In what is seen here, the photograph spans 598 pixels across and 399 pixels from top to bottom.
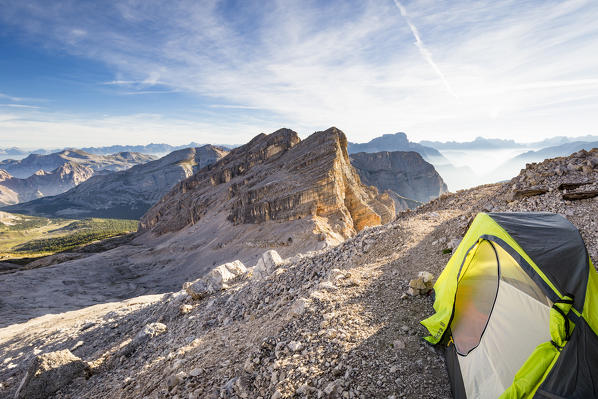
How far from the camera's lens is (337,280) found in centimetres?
907

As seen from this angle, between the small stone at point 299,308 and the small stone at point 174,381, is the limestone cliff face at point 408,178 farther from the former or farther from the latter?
the small stone at point 174,381

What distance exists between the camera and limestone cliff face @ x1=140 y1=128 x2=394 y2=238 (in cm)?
5050

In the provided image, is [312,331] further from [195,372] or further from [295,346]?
[195,372]

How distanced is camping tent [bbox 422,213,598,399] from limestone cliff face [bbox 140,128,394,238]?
3895cm

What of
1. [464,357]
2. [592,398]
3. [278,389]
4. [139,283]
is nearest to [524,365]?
[592,398]

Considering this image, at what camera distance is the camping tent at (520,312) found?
425 cm

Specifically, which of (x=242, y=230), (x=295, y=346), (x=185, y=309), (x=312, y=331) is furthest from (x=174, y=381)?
(x=242, y=230)

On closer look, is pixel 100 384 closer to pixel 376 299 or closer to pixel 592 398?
pixel 376 299

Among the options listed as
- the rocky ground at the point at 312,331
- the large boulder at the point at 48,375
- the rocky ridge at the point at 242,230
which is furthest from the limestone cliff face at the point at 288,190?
the large boulder at the point at 48,375

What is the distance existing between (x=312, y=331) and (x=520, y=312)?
4494 millimetres

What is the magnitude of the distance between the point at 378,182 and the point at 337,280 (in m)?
191

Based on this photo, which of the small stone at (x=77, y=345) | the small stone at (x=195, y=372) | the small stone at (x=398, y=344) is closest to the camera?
the small stone at (x=398, y=344)

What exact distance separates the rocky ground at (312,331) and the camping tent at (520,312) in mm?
730

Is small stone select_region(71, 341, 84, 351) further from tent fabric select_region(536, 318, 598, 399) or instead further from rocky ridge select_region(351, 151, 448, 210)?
rocky ridge select_region(351, 151, 448, 210)
